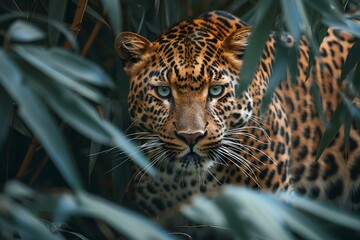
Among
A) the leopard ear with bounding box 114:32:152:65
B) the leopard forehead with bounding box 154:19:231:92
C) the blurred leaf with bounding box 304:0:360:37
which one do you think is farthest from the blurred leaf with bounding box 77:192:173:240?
the leopard ear with bounding box 114:32:152:65

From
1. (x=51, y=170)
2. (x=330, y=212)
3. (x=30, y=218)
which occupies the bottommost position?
(x=51, y=170)

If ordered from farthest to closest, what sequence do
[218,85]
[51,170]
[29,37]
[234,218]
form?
[51,170]
[218,85]
[29,37]
[234,218]

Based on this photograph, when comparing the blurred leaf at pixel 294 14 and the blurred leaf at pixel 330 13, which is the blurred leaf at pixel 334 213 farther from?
the blurred leaf at pixel 330 13

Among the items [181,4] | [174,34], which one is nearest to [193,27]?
[174,34]

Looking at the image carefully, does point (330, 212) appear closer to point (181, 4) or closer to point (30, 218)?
point (30, 218)

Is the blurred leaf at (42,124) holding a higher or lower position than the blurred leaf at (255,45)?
lower

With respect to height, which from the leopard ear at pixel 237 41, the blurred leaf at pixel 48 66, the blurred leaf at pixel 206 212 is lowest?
the blurred leaf at pixel 206 212

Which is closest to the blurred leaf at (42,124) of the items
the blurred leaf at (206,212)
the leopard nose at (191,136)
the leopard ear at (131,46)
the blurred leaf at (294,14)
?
the blurred leaf at (206,212)

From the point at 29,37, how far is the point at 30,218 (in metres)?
0.63

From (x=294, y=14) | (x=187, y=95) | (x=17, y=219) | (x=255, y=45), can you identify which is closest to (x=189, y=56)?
(x=187, y=95)

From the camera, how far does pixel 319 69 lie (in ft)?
17.6

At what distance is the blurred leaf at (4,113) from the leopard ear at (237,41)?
145cm

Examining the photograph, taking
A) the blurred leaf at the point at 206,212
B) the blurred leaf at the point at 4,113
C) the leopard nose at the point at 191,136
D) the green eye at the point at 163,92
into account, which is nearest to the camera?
the blurred leaf at the point at 206,212

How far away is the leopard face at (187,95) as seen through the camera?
454cm
